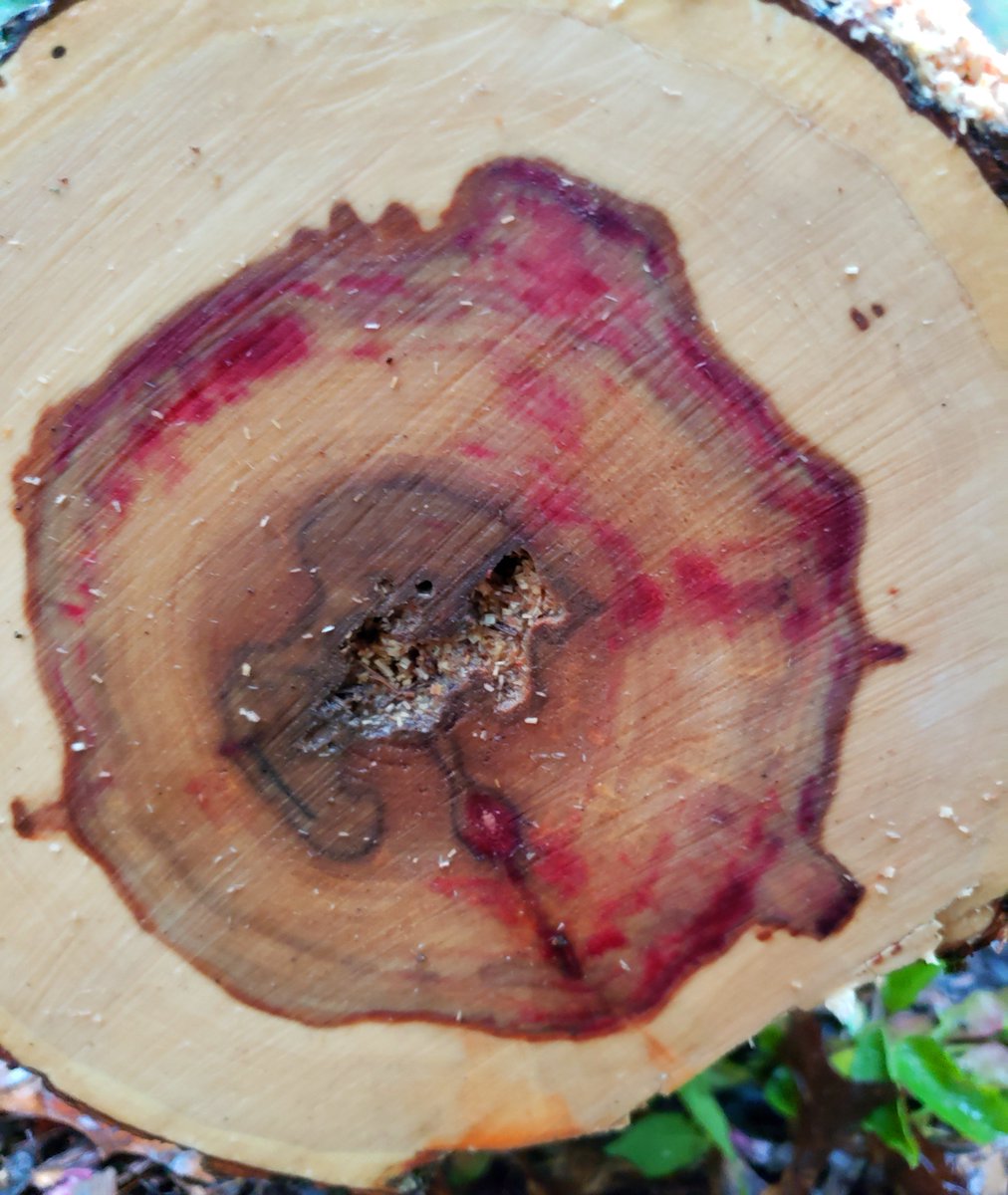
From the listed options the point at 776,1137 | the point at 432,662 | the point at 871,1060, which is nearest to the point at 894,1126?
the point at 871,1060

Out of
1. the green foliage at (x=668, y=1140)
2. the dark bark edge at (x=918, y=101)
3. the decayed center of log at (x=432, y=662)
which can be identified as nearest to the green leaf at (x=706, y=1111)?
the green foliage at (x=668, y=1140)

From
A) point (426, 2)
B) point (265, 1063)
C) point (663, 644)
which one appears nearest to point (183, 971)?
point (265, 1063)

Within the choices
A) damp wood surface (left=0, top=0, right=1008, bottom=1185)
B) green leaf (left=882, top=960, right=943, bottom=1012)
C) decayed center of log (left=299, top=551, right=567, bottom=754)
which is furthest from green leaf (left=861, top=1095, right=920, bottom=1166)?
decayed center of log (left=299, top=551, right=567, bottom=754)

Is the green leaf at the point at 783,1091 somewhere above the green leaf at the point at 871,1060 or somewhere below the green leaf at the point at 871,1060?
below

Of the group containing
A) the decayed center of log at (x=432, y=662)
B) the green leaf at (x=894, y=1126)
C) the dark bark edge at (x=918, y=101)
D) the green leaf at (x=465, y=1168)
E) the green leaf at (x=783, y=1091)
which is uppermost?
the dark bark edge at (x=918, y=101)

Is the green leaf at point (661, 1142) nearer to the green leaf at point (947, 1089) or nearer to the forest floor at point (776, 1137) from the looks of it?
the forest floor at point (776, 1137)

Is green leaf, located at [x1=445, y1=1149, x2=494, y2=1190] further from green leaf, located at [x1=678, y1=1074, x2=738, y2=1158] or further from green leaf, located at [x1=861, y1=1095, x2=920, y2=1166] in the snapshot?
green leaf, located at [x1=861, y1=1095, x2=920, y2=1166]

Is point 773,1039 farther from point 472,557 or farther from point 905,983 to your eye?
point 472,557

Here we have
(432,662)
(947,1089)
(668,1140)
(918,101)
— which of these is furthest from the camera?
(668,1140)
